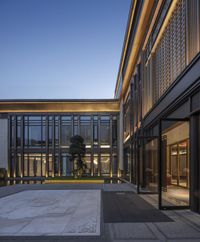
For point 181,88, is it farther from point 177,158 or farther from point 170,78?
point 177,158

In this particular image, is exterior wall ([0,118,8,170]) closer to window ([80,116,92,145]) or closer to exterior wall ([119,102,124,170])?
window ([80,116,92,145])

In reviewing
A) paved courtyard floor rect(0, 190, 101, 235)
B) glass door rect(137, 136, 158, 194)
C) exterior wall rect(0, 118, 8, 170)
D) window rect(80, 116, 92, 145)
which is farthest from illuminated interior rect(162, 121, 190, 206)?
exterior wall rect(0, 118, 8, 170)

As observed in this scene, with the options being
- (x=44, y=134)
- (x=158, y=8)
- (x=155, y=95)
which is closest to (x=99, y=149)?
(x=44, y=134)

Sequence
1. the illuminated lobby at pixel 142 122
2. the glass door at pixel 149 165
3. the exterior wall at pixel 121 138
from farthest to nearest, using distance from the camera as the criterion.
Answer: the exterior wall at pixel 121 138 → the glass door at pixel 149 165 → the illuminated lobby at pixel 142 122

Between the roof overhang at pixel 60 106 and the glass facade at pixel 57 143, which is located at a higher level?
the roof overhang at pixel 60 106

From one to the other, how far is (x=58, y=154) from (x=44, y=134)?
134 inches

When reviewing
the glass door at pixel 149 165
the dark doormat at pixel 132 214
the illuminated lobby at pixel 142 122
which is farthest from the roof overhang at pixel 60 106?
the dark doormat at pixel 132 214

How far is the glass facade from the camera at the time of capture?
47.0m

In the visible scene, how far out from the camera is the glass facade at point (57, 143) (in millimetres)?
47000

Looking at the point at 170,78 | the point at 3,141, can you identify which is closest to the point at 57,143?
the point at 3,141

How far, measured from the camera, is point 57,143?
155 feet

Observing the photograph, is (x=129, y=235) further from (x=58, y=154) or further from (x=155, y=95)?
(x=58, y=154)

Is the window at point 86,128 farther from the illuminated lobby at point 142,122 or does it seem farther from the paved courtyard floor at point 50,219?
the paved courtyard floor at point 50,219

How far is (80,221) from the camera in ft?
35.8
